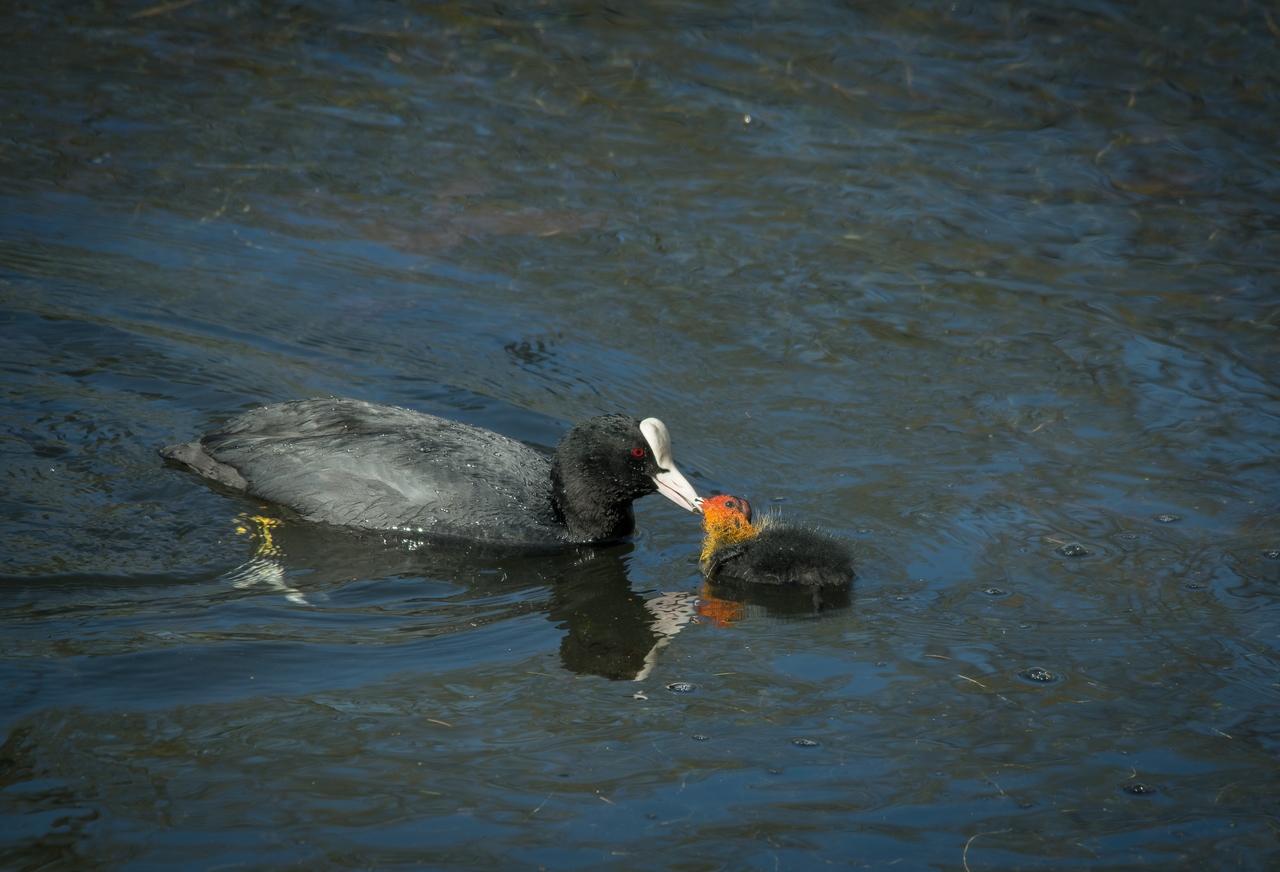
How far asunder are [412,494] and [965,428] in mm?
3041

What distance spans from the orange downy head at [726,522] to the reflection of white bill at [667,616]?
0.82 feet

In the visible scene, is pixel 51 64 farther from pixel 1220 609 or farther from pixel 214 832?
pixel 1220 609

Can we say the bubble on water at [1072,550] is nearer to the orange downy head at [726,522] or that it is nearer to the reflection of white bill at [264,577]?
the orange downy head at [726,522]

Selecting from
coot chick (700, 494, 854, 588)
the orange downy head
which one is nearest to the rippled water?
coot chick (700, 494, 854, 588)

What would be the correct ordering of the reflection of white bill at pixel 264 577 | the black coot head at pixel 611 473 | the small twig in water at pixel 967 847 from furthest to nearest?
the black coot head at pixel 611 473 < the reflection of white bill at pixel 264 577 < the small twig in water at pixel 967 847

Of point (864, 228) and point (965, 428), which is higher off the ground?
point (864, 228)

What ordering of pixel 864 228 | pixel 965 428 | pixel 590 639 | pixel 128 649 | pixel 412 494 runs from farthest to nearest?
pixel 864 228, pixel 965 428, pixel 412 494, pixel 590 639, pixel 128 649

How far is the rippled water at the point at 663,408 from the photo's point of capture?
4141 mm

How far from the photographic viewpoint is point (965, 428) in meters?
7.23

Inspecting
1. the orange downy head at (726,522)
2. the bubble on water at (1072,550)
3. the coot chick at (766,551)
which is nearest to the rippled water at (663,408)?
the bubble on water at (1072,550)

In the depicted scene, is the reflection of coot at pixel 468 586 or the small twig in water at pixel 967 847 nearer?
the small twig in water at pixel 967 847

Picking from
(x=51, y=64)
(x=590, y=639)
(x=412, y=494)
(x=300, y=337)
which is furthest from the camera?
(x=51, y=64)

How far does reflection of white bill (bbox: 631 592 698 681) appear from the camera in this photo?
17.0 ft

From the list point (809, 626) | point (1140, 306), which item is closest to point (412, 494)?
point (809, 626)
